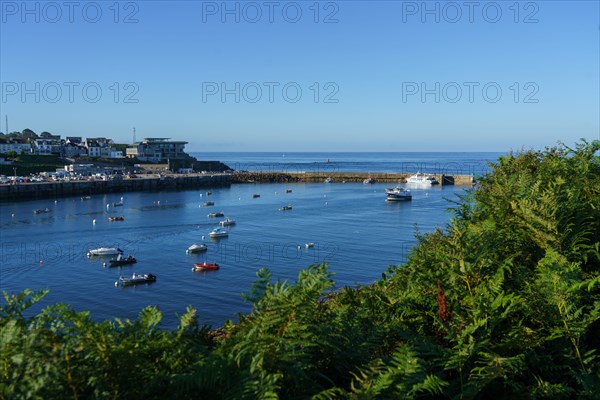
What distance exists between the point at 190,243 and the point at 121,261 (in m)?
9.73

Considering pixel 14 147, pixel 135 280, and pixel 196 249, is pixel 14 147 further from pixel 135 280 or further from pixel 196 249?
pixel 135 280

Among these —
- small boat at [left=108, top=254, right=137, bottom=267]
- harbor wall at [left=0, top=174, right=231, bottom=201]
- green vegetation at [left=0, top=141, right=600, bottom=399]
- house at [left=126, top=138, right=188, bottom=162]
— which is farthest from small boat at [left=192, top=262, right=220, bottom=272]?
house at [left=126, top=138, right=188, bottom=162]

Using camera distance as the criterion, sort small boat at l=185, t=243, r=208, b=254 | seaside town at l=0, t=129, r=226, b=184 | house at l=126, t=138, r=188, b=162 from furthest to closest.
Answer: house at l=126, t=138, r=188, b=162 → seaside town at l=0, t=129, r=226, b=184 → small boat at l=185, t=243, r=208, b=254

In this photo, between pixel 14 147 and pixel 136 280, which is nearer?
pixel 136 280

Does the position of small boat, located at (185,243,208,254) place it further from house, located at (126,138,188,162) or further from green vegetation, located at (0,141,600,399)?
house, located at (126,138,188,162)

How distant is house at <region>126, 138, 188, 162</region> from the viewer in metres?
134

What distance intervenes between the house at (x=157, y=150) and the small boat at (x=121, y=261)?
97539mm

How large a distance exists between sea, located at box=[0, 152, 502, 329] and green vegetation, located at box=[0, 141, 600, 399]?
236cm

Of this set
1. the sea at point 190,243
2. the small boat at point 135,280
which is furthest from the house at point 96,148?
the small boat at point 135,280

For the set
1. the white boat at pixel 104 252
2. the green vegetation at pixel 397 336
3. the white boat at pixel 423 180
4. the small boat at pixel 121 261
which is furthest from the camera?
the white boat at pixel 423 180

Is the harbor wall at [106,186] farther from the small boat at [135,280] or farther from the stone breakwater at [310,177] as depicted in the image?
the small boat at [135,280]

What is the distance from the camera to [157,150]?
13800 centimetres

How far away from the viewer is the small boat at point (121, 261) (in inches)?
1448

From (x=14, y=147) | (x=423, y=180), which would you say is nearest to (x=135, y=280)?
(x=423, y=180)
